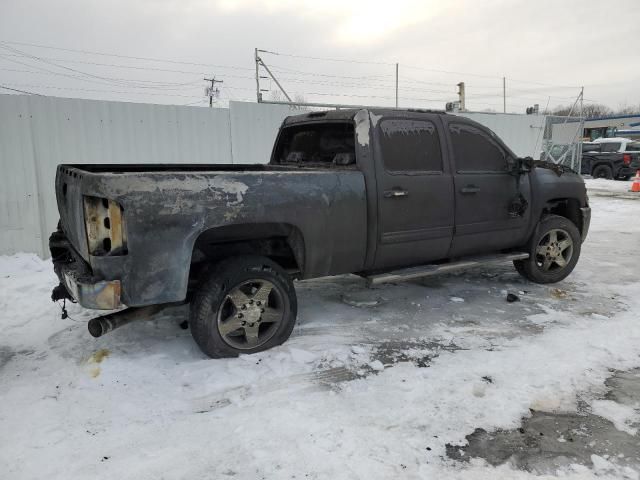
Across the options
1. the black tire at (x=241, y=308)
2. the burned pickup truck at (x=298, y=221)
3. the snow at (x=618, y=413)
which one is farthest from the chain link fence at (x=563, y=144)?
the black tire at (x=241, y=308)

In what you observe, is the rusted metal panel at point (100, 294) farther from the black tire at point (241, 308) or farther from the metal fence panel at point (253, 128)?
the metal fence panel at point (253, 128)

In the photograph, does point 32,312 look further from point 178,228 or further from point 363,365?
point 363,365

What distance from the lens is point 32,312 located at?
4754 mm

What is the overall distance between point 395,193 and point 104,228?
2.33m

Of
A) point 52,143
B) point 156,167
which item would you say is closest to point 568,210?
point 156,167

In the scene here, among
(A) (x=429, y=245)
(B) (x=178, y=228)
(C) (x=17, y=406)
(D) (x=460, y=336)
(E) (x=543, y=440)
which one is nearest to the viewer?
(E) (x=543, y=440)

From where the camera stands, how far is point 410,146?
4.44 meters

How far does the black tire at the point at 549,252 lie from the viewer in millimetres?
5480

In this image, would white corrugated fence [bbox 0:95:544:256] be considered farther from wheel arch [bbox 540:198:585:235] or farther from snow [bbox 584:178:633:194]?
snow [bbox 584:178:633:194]

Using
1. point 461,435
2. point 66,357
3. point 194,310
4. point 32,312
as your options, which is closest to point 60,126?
point 32,312

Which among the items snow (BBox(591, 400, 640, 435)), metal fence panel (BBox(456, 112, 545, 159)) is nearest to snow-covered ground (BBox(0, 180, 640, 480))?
snow (BBox(591, 400, 640, 435))

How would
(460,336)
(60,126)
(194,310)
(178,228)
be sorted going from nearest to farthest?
(178,228)
(194,310)
(460,336)
(60,126)

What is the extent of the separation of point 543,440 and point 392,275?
1.93 m

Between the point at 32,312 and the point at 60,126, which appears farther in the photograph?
the point at 60,126
